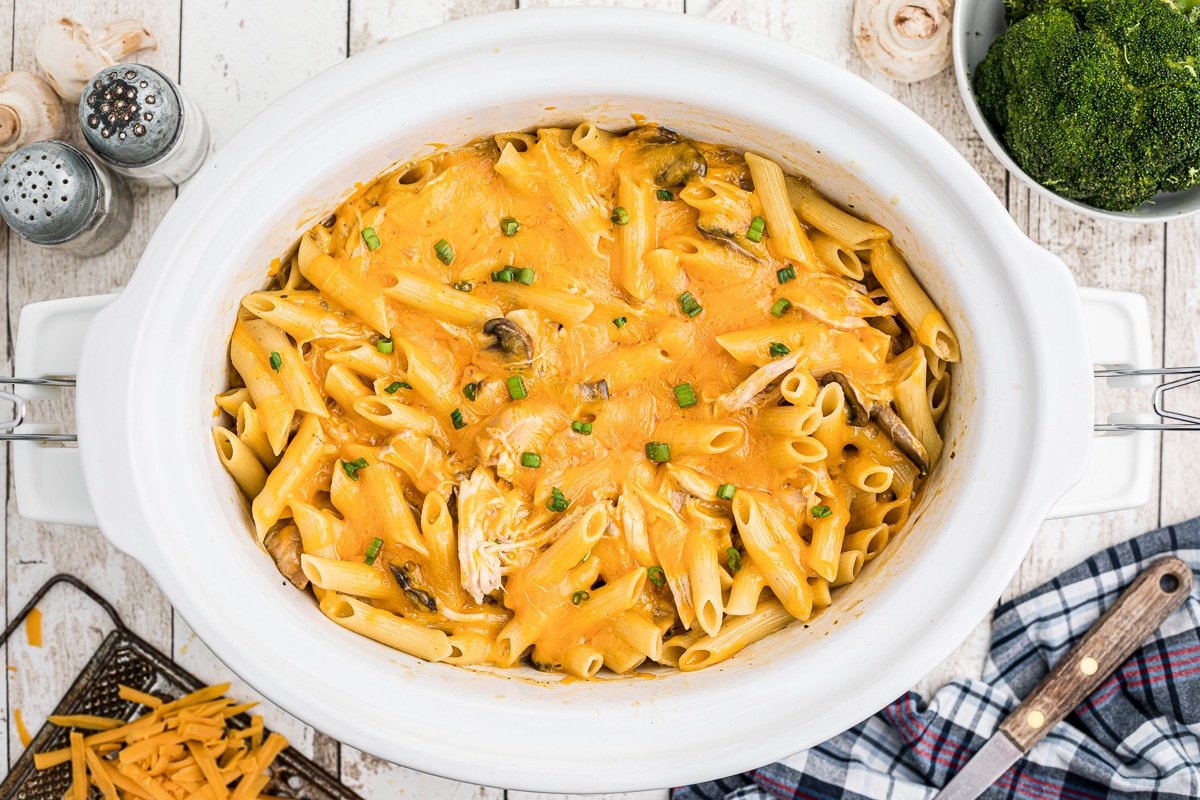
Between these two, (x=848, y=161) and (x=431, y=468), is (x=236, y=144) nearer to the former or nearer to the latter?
(x=431, y=468)

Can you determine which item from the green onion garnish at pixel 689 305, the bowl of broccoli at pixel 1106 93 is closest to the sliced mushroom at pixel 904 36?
the bowl of broccoli at pixel 1106 93

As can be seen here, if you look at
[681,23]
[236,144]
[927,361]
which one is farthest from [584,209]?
[927,361]

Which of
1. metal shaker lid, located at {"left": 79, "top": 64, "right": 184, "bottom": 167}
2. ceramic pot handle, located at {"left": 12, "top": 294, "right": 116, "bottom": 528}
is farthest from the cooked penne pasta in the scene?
→ metal shaker lid, located at {"left": 79, "top": 64, "right": 184, "bottom": 167}

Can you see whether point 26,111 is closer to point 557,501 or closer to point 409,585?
point 409,585

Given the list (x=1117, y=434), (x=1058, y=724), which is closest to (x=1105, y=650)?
(x=1058, y=724)

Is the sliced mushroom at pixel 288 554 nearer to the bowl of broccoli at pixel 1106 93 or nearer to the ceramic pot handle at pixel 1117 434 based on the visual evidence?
the ceramic pot handle at pixel 1117 434

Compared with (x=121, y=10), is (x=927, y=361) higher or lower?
lower
